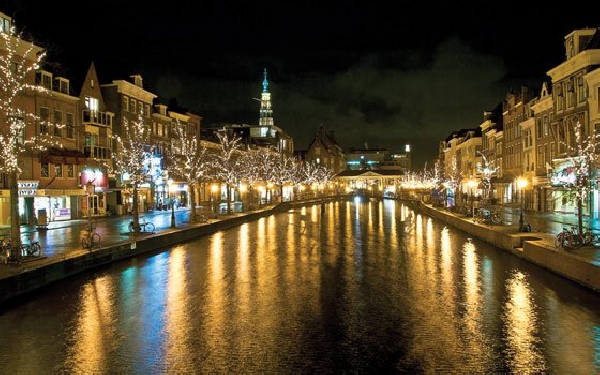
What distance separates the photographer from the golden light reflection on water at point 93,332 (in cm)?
1059

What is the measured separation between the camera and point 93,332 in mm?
12727

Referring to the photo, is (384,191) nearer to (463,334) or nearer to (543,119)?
(543,119)

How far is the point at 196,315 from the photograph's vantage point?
14234 millimetres

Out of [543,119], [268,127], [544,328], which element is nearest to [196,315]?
[544,328]

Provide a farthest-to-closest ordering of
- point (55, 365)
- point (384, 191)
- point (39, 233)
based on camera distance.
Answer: point (384, 191), point (39, 233), point (55, 365)

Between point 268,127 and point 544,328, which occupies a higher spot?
point 268,127

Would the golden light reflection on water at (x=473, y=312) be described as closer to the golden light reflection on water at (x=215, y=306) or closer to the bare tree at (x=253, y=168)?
the golden light reflection on water at (x=215, y=306)

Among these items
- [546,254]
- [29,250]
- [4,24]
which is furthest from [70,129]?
[546,254]

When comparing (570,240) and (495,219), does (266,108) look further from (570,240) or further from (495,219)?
(570,240)

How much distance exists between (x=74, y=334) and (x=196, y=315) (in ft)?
9.77

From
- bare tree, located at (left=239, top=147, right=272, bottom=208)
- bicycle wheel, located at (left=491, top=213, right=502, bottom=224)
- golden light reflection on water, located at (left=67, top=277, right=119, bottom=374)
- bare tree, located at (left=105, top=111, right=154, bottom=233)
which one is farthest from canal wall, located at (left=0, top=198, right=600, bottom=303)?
bare tree, located at (left=239, top=147, right=272, bottom=208)

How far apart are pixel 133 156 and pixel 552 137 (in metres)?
36.6

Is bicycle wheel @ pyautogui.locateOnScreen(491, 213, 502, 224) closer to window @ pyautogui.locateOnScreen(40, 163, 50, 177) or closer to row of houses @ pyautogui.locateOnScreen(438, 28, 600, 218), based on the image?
row of houses @ pyautogui.locateOnScreen(438, 28, 600, 218)

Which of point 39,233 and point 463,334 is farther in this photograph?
point 39,233
